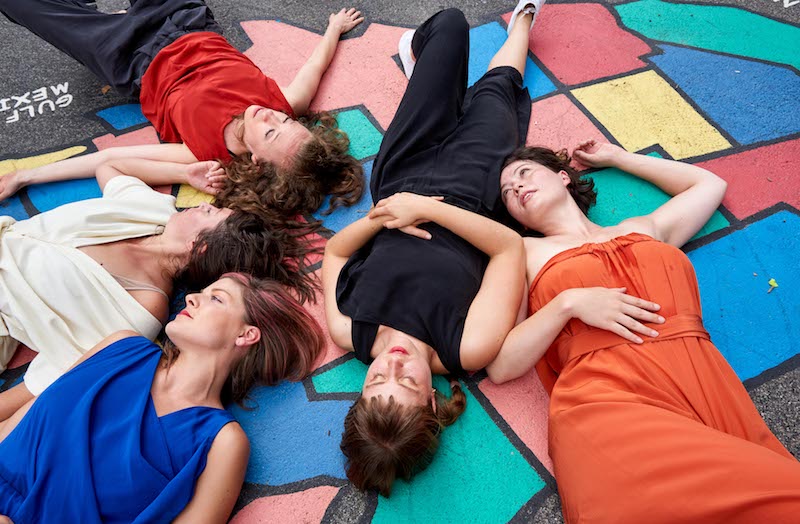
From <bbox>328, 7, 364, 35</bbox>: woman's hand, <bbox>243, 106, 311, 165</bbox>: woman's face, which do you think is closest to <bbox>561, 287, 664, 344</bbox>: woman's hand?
<bbox>243, 106, 311, 165</bbox>: woman's face

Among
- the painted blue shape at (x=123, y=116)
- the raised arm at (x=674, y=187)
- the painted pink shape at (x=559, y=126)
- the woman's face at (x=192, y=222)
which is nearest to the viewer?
the raised arm at (x=674, y=187)

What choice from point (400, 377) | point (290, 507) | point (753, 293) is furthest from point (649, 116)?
point (290, 507)

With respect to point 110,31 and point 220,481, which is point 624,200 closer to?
point 220,481

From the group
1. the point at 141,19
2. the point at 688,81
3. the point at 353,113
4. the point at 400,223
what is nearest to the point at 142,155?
the point at 141,19

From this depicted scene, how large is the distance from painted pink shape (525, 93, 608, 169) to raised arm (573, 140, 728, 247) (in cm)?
19

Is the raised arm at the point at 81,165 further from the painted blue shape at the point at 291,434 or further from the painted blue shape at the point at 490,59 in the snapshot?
the painted blue shape at the point at 490,59

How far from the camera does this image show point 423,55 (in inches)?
114

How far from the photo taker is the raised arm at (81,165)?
3.03 metres

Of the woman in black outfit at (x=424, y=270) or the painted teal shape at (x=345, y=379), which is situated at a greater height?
the woman in black outfit at (x=424, y=270)

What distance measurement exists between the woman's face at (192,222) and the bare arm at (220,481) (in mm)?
990

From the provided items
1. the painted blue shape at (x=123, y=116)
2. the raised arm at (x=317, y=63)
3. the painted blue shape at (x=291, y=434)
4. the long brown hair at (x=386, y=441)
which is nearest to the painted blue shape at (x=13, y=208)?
the painted blue shape at (x=123, y=116)

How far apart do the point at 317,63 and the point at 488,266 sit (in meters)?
1.89

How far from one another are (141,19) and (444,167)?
215cm

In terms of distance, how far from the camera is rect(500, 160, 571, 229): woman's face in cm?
234
